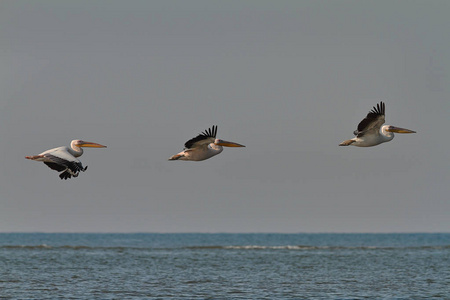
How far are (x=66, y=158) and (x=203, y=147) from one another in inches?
200

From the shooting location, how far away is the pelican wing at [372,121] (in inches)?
807

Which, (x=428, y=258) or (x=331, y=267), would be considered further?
(x=428, y=258)

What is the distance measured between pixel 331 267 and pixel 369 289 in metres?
11.1

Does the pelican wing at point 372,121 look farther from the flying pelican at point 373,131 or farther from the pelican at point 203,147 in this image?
the pelican at point 203,147

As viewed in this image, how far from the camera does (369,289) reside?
30234 mm

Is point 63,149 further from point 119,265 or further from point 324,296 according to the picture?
point 119,265

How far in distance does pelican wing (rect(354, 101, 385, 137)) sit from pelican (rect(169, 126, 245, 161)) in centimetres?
343

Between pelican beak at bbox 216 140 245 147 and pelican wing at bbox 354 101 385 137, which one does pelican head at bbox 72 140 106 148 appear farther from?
pelican wing at bbox 354 101 385 137

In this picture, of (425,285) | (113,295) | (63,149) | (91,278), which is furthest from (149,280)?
(63,149)

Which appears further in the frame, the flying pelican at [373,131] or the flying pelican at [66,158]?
the flying pelican at [373,131]

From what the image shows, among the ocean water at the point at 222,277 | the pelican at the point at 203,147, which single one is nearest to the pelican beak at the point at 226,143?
the pelican at the point at 203,147

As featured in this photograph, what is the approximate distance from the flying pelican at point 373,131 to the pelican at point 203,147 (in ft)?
11.0

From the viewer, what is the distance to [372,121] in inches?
810

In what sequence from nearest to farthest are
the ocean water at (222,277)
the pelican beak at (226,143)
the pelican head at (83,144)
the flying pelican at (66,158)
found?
the flying pelican at (66,158) → the pelican head at (83,144) → the pelican beak at (226,143) → the ocean water at (222,277)
